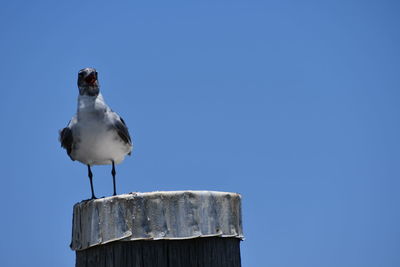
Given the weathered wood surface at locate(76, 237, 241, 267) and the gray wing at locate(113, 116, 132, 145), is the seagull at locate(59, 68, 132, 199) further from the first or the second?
the weathered wood surface at locate(76, 237, 241, 267)

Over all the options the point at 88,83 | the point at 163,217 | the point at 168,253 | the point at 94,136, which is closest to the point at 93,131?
the point at 94,136

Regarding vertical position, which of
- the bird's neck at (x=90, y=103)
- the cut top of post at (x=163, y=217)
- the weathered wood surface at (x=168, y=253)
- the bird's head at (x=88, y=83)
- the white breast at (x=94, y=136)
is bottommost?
the weathered wood surface at (x=168, y=253)

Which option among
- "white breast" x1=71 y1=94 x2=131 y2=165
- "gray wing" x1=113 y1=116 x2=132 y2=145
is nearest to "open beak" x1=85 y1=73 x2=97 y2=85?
"white breast" x1=71 y1=94 x2=131 y2=165

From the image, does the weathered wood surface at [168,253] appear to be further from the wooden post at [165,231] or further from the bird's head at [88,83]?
the bird's head at [88,83]

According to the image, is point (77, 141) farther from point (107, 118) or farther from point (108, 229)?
point (108, 229)

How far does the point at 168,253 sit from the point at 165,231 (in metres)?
0.16

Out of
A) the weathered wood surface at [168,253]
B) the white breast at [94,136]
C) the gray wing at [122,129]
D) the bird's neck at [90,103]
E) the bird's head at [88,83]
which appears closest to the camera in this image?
the weathered wood surface at [168,253]

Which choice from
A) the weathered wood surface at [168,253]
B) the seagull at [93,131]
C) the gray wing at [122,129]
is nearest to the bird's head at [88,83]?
the seagull at [93,131]

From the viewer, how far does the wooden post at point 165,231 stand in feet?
14.0

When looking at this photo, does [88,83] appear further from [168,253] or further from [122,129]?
[168,253]

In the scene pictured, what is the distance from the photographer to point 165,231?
4320mm

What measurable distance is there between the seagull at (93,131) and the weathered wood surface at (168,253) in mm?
4299

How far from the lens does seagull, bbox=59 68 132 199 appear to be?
862cm

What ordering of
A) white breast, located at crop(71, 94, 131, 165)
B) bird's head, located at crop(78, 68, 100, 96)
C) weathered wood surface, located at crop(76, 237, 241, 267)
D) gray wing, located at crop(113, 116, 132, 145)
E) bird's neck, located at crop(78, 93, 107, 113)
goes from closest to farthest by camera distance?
1. weathered wood surface, located at crop(76, 237, 241, 267)
2. white breast, located at crop(71, 94, 131, 165)
3. bird's neck, located at crop(78, 93, 107, 113)
4. gray wing, located at crop(113, 116, 132, 145)
5. bird's head, located at crop(78, 68, 100, 96)
